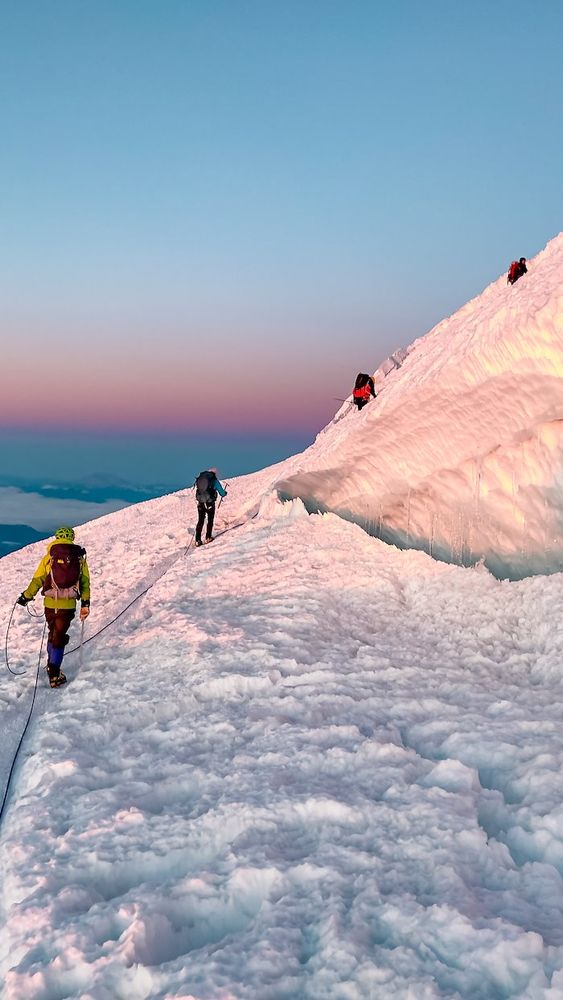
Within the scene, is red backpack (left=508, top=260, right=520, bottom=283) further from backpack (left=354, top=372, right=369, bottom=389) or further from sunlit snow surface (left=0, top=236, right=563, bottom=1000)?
backpack (left=354, top=372, right=369, bottom=389)

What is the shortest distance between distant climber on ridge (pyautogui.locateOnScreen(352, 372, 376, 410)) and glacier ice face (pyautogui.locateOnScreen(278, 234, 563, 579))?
1.66m

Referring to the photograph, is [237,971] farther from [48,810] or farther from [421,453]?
[421,453]

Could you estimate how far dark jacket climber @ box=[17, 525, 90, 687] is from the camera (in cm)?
851

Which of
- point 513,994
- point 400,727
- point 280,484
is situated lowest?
point 513,994

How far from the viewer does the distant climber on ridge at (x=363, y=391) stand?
13.9 metres

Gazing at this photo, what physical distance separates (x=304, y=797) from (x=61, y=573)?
17.0 feet

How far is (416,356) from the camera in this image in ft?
41.6

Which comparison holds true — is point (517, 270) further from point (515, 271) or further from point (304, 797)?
point (304, 797)

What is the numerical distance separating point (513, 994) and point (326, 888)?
1096 mm

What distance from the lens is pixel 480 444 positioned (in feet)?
31.8

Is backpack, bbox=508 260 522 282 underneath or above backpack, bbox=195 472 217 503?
above

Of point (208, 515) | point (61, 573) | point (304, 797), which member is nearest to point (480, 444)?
point (61, 573)

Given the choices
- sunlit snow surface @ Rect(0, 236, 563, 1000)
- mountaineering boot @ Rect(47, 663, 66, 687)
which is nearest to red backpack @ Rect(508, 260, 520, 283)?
sunlit snow surface @ Rect(0, 236, 563, 1000)

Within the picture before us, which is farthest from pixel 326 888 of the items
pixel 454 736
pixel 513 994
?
pixel 454 736
